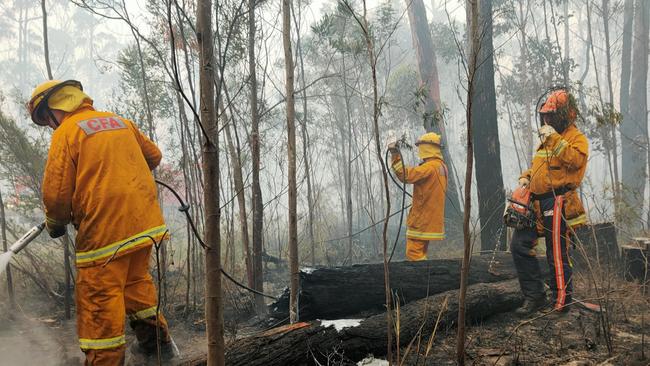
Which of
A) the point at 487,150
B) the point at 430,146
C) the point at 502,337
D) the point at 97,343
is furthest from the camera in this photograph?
the point at 487,150

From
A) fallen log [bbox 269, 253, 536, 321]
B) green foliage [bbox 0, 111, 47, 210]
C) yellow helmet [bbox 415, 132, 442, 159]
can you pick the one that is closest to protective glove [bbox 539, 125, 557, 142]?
fallen log [bbox 269, 253, 536, 321]

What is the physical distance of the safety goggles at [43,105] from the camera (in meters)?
2.78

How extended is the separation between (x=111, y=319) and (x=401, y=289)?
225 centimetres

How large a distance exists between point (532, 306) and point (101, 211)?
3.53 meters

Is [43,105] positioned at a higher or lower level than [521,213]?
higher

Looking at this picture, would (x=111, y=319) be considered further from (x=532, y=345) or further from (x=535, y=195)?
(x=535, y=195)

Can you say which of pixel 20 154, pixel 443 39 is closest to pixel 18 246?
pixel 20 154

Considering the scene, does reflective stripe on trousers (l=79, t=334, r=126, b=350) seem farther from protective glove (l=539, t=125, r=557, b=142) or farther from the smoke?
protective glove (l=539, t=125, r=557, b=142)

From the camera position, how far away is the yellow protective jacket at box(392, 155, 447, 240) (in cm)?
522

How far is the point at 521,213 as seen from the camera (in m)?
3.74

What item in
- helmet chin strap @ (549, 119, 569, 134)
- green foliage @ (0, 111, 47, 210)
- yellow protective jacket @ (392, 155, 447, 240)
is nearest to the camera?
helmet chin strap @ (549, 119, 569, 134)

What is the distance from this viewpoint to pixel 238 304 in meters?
4.94

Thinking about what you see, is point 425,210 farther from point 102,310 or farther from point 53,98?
point 53,98

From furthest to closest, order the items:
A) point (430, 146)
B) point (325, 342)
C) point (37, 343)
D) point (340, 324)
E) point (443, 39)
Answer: point (443, 39) → point (430, 146) → point (37, 343) → point (340, 324) → point (325, 342)
